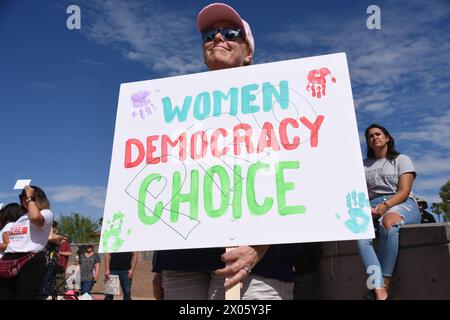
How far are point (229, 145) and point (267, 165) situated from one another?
20 centimetres

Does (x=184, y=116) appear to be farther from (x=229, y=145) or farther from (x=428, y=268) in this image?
(x=428, y=268)

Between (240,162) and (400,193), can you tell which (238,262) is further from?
(400,193)

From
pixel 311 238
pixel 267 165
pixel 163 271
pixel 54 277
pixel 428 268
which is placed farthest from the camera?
pixel 54 277

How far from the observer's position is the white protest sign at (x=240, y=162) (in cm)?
171

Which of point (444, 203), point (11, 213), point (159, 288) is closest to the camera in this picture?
point (159, 288)

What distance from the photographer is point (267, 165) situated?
181cm

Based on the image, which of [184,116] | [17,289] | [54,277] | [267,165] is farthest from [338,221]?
[54,277]

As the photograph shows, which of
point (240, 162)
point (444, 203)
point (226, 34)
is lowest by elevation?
point (240, 162)

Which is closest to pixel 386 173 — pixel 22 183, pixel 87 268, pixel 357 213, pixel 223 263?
pixel 357 213

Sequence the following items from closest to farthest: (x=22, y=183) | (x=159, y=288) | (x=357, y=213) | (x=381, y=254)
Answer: (x=357, y=213) < (x=159, y=288) < (x=381, y=254) < (x=22, y=183)

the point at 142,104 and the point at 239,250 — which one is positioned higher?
the point at 142,104

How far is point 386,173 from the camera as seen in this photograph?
134 inches

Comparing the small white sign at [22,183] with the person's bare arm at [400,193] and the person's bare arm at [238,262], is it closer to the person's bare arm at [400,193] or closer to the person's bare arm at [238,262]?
the person's bare arm at [238,262]

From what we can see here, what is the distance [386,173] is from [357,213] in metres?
1.93
